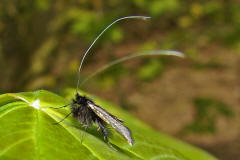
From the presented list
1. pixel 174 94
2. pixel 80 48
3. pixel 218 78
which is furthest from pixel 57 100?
pixel 80 48

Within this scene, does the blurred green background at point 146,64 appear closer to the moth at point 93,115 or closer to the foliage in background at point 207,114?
the foliage in background at point 207,114

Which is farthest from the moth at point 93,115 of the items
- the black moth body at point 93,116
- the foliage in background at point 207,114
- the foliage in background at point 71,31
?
the foliage in background at point 207,114

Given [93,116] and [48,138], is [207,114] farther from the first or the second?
[48,138]

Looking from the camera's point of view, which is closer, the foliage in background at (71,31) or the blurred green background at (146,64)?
the blurred green background at (146,64)

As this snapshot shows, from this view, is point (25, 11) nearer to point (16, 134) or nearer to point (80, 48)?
point (80, 48)

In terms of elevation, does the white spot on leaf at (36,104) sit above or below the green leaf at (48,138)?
above

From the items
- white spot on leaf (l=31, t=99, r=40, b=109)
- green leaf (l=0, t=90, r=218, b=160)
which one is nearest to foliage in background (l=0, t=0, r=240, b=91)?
green leaf (l=0, t=90, r=218, b=160)

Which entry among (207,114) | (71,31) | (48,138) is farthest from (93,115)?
(71,31)
